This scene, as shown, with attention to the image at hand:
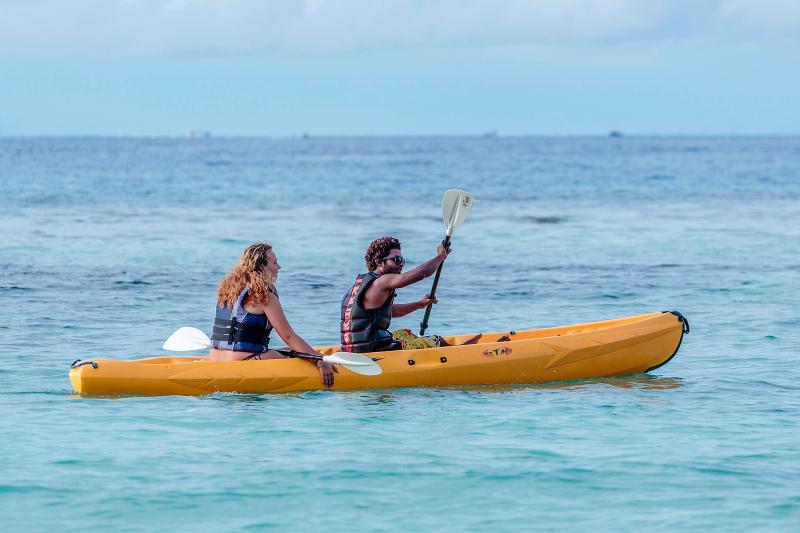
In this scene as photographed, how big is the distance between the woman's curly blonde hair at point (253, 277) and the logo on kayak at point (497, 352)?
2.04 meters

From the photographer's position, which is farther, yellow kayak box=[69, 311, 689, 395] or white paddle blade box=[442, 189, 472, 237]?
white paddle blade box=[442, 189, 472, 237]

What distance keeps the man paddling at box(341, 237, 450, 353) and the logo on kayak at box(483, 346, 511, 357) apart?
2.64 feet

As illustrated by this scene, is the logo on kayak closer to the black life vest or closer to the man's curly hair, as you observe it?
the black life vest

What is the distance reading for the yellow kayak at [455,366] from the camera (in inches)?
384

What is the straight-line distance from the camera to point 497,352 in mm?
10391

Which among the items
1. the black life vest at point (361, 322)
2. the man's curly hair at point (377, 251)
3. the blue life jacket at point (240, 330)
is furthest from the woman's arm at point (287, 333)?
the man's curly hair at point (377, 251)

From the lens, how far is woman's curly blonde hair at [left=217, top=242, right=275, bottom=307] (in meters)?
9.64

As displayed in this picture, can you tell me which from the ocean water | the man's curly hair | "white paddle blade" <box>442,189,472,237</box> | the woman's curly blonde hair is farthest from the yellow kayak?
"white paddle blade" <box>442,189,472,237</box>

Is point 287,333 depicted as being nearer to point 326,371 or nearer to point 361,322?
point 326,371

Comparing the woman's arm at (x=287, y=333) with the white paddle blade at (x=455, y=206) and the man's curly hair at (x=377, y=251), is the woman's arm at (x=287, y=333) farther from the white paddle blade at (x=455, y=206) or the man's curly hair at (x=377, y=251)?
the white paddle blade at (x=455, y=206)

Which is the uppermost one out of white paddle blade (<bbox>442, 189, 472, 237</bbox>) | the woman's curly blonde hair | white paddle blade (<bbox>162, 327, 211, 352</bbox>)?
white paddle blade (<bbox>442, 189, 472, 237</bbox>)

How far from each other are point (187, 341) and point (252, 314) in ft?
3.57

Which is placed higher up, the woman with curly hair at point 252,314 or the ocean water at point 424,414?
the woman with curly hair at point 252,314

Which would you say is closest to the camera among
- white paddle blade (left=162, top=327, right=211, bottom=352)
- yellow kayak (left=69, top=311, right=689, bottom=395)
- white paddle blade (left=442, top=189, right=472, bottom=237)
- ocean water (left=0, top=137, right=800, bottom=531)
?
ocean water (left=0, top=137, right=800, bottom=531)
